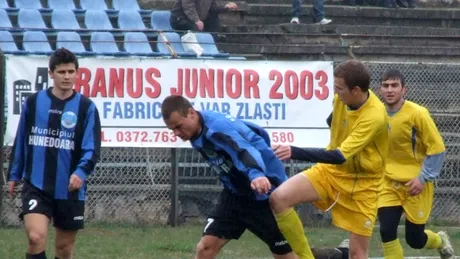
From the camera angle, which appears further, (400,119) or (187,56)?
(187,56)

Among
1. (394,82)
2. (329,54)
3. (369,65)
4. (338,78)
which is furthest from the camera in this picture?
(329,54)

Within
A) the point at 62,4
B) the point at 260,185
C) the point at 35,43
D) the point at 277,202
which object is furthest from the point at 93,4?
the point at 260,185

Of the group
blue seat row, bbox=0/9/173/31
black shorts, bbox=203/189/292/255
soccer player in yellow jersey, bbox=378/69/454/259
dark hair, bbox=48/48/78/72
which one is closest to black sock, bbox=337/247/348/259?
soccer player in yellow jersey, bbox=378/69/454/259

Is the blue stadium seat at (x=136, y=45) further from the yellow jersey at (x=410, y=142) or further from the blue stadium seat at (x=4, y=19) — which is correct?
the yellow jersey at (x=410, y=142)

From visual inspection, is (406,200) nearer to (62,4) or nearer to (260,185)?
(260,185)

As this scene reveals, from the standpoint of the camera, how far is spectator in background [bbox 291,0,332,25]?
17422 mm

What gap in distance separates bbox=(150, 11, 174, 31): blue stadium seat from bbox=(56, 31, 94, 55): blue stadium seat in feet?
5.92

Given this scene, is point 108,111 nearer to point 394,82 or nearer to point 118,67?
point 118,67

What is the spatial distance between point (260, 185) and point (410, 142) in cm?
250

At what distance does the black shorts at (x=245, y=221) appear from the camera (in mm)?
7852

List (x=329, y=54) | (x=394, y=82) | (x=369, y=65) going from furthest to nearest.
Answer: (x=329, y=54) → (x=369, y=65) → (x=394, y=82)

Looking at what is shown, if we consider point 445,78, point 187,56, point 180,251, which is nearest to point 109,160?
point 187,56

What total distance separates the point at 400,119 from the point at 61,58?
2.88 metres

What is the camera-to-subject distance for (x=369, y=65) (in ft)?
47.0
